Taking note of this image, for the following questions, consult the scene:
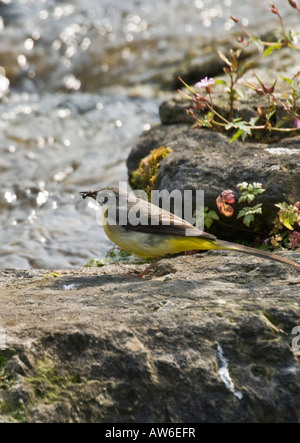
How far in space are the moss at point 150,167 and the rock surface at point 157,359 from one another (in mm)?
3279

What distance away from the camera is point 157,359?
149 inches

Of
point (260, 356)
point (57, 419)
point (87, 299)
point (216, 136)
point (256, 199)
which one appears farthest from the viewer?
point (216, 136)

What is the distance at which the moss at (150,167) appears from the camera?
7.59 m

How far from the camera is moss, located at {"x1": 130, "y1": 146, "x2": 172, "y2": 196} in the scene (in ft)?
24.9

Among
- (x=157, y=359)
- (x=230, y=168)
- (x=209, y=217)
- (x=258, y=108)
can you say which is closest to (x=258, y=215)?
(x=209, y=217)

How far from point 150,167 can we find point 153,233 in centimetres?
219

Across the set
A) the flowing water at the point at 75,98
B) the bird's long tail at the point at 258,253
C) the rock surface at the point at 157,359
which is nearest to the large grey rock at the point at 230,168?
the bird's long tail at the point at 258,253

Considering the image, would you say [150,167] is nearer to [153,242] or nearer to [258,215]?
[258,215]

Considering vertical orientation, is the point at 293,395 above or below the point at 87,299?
below

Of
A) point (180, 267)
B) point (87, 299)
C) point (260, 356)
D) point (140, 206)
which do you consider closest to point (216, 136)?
point (140, 206)

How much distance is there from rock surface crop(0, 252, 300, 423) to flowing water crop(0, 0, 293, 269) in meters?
3.62

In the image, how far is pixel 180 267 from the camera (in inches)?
222

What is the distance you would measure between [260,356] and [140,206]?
8.24 ft

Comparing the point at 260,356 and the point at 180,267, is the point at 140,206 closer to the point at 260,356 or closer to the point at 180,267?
the point at 180,267
